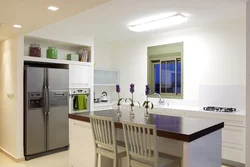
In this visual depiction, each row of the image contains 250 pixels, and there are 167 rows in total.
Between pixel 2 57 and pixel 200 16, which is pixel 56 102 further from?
pixel 200 16

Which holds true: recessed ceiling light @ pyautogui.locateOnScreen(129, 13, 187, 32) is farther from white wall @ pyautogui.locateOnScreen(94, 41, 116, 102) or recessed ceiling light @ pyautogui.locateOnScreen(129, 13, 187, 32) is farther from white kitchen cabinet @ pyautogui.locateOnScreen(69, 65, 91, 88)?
white wall @ pyautogui.locateOnScreen(94, 41, 116, 102)

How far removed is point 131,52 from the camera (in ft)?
20.0

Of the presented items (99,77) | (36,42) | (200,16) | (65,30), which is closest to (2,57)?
(36,42)

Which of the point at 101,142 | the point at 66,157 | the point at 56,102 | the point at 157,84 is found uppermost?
the point at 157,84

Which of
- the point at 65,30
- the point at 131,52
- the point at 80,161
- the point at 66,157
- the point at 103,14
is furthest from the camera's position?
the point at 131,52

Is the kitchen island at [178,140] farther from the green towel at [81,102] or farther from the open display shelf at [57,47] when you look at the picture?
the open display shelf at [57,47]

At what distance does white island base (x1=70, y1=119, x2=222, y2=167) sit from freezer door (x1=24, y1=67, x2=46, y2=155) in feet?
3.54

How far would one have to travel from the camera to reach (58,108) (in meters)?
4.50

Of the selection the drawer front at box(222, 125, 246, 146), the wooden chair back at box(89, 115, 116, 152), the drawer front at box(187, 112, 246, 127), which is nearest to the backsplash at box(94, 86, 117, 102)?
the drawer front at box(187, 112, 246, 127)

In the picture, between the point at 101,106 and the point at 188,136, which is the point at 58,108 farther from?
the point at 188,136

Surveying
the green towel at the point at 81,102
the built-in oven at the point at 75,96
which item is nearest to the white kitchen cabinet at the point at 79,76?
the built-in oven at the point at 75,96

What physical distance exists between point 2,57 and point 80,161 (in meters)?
2.98

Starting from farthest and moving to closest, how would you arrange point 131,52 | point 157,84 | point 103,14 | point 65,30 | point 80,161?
point 131,52, point 157,84, point 65,30, point 103,14, point 80,161

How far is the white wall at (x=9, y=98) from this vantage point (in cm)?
407
